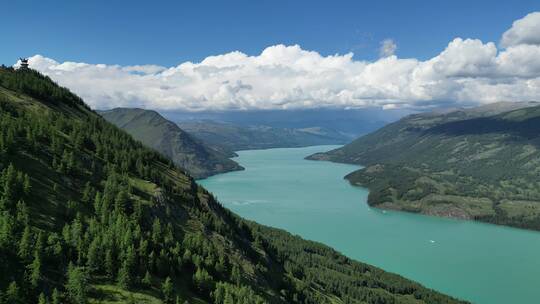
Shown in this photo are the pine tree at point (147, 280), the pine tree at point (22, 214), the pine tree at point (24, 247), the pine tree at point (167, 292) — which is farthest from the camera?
the pine tree at point (147, 280)

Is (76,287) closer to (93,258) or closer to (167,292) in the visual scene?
(93,258)

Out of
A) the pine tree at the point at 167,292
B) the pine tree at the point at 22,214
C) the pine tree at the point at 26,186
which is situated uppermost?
the pine tree at the point at 26,186

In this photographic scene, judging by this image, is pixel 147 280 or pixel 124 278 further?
pixel 147 280

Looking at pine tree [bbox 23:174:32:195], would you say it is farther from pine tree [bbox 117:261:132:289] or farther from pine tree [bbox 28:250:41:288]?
pine tree [bbox 117:261:132:289]

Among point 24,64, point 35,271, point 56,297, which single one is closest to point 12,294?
point 35,271

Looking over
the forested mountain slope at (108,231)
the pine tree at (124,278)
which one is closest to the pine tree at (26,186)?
the forested mountain slope at (108,231)

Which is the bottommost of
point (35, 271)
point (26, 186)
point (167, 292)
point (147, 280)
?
point (167, 292)

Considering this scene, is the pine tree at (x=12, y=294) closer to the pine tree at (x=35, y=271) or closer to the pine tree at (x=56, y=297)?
the pine tree at (x=35, y=271)

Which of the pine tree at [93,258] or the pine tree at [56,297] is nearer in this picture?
the pine tree at [56,297]

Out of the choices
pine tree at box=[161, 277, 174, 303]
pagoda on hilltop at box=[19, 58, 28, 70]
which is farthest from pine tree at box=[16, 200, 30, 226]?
pagoda on hilltop at box=[19, 58, 28, 70]

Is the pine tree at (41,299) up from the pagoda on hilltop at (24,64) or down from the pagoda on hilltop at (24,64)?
down
